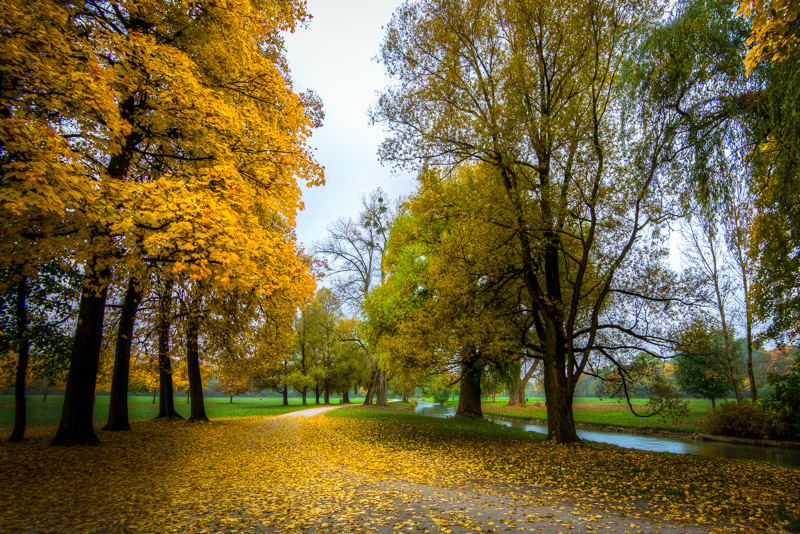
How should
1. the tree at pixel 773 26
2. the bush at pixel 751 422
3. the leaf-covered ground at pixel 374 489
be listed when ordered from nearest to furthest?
1. the tree at pixel 773 26
2. the leaf-covered ground at pixel 374 489
3. the bush at pixel 751 422

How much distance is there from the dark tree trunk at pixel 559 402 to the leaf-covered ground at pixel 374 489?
80 centimetres

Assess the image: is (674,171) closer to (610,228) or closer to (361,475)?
(610,228)

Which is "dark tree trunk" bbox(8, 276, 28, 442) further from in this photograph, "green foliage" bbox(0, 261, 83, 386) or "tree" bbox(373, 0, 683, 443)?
"tree" bbox(373, 0, 683, 443)

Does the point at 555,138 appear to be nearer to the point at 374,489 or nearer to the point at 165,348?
the point at 374,489

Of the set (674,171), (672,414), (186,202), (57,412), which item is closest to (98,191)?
(186,202)

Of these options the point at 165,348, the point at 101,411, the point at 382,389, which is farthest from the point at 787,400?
the point at 101,411

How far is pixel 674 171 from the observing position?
30.9ft

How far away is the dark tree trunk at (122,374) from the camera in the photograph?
12512 mm

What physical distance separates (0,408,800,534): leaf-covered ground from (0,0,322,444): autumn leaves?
3.10 meters

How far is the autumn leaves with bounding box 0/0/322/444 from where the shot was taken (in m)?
5.40

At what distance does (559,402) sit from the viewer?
1142 cm

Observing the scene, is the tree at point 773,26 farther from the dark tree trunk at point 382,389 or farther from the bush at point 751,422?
the dark tree trunk at point 382,389

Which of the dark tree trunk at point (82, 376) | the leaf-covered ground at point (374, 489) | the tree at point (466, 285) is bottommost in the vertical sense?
the leaf-covered ground at point (374, 489)

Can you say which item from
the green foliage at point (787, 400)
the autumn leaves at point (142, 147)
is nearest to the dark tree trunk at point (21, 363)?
the autumn leaves at point (142, 147)
